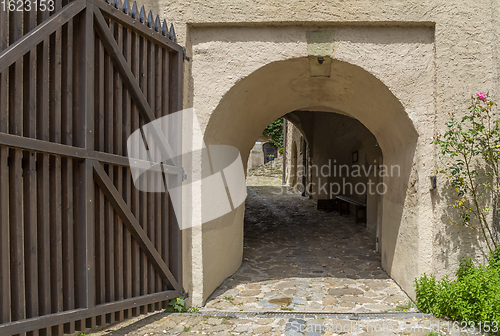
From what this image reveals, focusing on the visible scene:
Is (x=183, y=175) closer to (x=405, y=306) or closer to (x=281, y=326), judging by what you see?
(x=281, y=326)

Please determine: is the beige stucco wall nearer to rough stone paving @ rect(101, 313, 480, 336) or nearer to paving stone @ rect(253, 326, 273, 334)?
rough stone paving @ rect(101, 313, 480, 336)

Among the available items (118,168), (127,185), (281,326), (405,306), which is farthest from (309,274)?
(118,168)

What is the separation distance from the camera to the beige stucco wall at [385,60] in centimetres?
369

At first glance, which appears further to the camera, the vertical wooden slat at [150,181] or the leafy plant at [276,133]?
the leafy plant at [276,133]

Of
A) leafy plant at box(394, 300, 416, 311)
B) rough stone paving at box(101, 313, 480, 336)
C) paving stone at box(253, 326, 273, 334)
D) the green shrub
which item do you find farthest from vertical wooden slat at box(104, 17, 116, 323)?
the green shrub

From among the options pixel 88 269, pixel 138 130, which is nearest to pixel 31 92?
pixel 138 130

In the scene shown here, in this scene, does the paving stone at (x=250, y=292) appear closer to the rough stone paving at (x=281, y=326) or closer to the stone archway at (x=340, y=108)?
the stone archway at (x=340, y=108)

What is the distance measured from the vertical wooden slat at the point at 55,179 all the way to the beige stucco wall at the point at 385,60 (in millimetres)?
1408

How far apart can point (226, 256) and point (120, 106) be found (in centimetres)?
238

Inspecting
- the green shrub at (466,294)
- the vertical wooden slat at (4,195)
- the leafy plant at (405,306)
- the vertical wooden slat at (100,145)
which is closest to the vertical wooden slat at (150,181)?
the vertical wooden slat at (100,145)

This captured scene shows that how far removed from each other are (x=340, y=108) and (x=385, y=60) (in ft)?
4.97

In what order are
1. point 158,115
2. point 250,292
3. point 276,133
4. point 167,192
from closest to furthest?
point 158,115
point 167,192
point 250,292
point 276,133

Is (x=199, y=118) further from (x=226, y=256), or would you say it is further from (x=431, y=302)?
(x=431, y=302)

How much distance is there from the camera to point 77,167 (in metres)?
2.74
